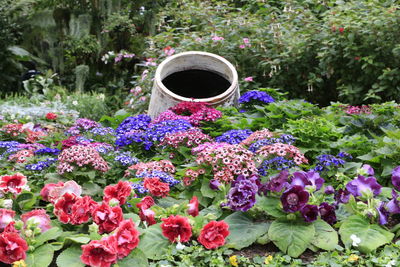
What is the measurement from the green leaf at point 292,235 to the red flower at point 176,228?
0.36m

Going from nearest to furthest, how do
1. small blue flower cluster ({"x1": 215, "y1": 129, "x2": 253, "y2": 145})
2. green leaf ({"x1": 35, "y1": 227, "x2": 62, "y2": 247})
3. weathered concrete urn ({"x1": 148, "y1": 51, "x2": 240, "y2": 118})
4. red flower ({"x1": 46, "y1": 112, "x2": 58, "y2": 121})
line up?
green leaf ({"x1": 35, "y1": 227, "x2": 62, "y2": 247}) < small blue flower cluster ({"x1": 215, "y1": 129, "x2": 253, "y2": 145}) < weathered concrete urn ({"x1": 148, "y1": 51, "x2": 240, "y2": 118}) < red flower ({"x1": 46, "y1": 112, "x2": 58, "y2": 121})

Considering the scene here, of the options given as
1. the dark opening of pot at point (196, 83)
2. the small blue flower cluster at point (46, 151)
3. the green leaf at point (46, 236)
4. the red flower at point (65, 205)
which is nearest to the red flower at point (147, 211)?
the red flower at point (65, 205)

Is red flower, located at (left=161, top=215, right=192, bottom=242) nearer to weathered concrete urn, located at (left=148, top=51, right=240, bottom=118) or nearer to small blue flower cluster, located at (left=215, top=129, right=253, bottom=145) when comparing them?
small blue flower cluster, located at (left=215, top=129, right=253, bottom=145)

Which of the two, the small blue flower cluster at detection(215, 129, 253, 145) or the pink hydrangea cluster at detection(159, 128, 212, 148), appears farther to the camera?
the small blue flower cluster at detection(215, 129, 253, 145)

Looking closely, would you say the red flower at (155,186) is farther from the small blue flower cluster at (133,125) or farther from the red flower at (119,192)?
the small blue flower cluster at (133,125)

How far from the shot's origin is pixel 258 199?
2.38 metres

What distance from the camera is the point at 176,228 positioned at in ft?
6.98

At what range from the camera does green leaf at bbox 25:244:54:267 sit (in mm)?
1958

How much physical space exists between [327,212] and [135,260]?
92 cm

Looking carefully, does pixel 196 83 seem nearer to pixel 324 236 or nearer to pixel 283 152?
pixel 283 152

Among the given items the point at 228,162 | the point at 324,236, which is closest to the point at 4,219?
the point at 228,162

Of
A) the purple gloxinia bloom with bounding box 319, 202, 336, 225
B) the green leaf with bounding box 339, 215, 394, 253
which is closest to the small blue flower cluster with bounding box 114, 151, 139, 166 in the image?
the purple gloxinia bloom with bounding box 319, 202, 336, 225

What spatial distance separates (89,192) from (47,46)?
9.40 m

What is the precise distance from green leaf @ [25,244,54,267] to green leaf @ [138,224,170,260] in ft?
1.21
